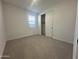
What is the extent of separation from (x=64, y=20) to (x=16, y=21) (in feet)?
10.8

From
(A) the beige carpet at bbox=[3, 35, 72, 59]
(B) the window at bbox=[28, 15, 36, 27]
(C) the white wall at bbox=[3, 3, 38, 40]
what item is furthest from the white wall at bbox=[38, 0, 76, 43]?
(C) the white wall at bbox=[3, 3, 38, 40]

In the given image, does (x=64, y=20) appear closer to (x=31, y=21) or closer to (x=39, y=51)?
A: (x=39, y=51)

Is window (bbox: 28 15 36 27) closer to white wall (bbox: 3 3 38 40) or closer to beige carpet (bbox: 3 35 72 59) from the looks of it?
white wall (bbox: 3 3 38 40)

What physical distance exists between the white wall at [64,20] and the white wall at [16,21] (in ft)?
7.49

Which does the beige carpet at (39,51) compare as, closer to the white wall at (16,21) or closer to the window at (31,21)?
the white wall at (16,21)

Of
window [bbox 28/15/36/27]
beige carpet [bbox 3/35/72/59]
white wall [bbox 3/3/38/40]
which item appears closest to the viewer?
beige carpet [bbox 3/35/72/59]

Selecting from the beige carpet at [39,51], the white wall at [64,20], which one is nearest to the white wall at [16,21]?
the beige carpet at [39,51]

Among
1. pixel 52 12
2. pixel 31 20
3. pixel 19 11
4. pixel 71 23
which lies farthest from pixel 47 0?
pixel 31 20

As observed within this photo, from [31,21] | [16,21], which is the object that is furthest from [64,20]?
[16,21]

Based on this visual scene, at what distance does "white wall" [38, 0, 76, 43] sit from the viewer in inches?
139

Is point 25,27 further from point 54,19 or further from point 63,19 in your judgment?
point 63,19

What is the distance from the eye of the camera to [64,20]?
3.97 metres

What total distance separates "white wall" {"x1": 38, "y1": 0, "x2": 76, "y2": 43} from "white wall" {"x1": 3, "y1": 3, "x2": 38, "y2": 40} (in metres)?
2.28

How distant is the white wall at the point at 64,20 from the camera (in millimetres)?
3539
